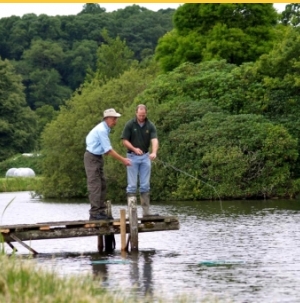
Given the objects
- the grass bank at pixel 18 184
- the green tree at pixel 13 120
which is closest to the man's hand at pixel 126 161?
the grass bank at pixel 18 184

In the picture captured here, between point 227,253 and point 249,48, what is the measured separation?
43186 millimetres

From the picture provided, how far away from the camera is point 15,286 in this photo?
11.0 metres

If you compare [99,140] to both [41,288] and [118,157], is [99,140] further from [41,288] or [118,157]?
[41,288]

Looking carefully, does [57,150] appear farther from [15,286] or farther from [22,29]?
[22,29]

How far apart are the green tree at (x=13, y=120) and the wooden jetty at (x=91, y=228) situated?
9128 centimetres

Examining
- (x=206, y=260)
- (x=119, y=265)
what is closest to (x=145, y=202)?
(x=206, y=260)

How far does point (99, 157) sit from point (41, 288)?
11.0 m

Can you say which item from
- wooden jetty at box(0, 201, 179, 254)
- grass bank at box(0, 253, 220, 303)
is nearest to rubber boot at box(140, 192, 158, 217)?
wooden jetty at box(0, 201, 179, 254)

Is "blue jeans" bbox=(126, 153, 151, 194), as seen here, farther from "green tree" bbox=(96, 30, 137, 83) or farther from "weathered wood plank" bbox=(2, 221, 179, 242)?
"green tree" bbox=(96, 30, 137, 83)

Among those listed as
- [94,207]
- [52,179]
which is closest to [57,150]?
[52,179]

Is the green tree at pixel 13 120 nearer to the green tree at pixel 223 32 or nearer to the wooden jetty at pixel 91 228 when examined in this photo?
the green tree at pixel 223 32

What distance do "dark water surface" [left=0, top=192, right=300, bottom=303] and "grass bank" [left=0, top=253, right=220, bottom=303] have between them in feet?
3.47

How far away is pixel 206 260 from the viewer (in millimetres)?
21359

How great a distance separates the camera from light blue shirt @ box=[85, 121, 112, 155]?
2161 cm
